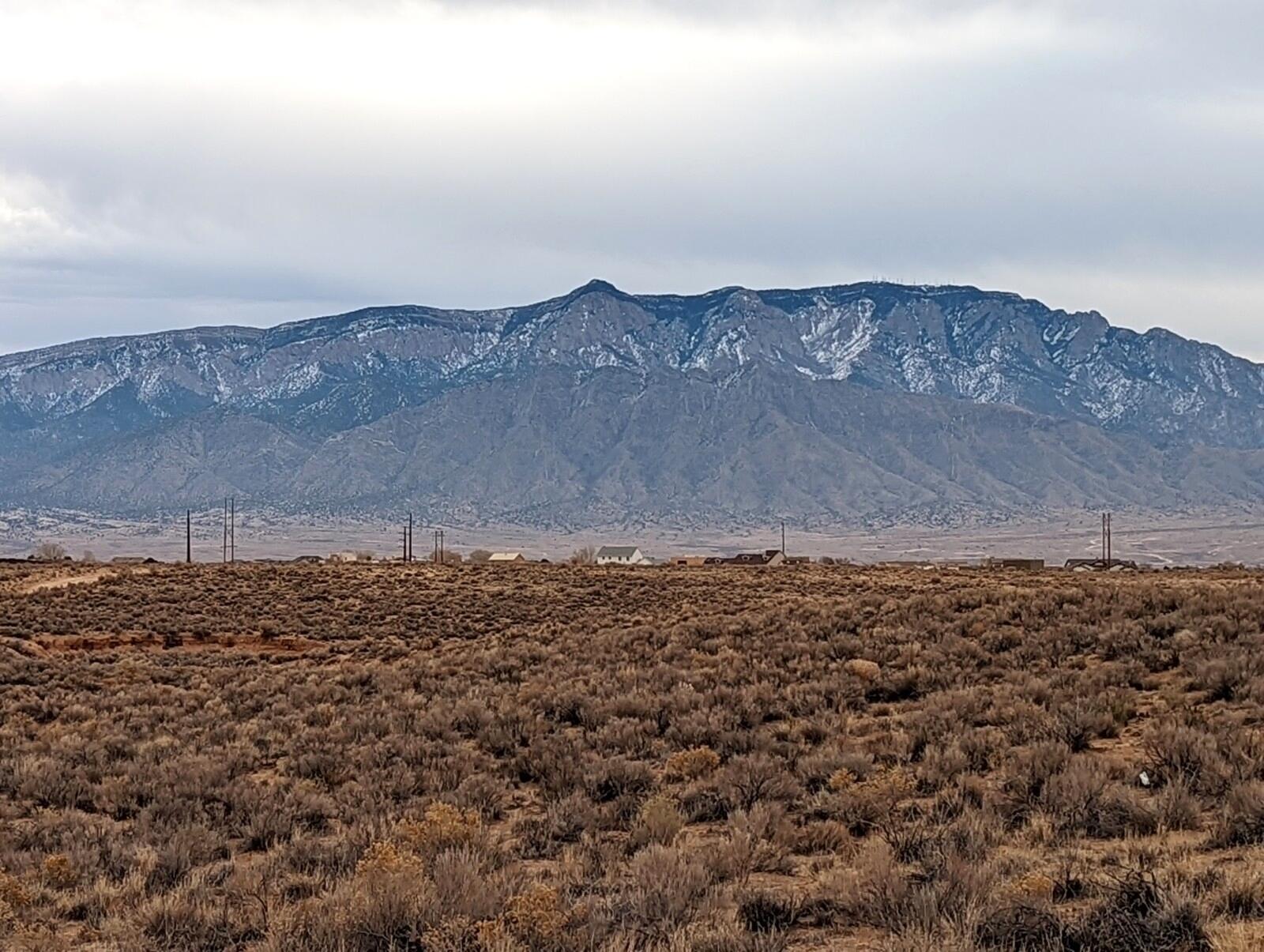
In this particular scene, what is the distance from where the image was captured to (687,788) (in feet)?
42.8

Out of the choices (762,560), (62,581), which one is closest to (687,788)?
(62,581)

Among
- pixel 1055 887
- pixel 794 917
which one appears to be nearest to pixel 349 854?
pixel 794 917

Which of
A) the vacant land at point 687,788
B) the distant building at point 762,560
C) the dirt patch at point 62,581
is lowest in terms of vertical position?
the distant building at point 762,560

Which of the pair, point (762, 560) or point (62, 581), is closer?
point (62, 581)

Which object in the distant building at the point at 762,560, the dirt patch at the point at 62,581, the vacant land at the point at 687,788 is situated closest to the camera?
the vacant land at the point at 687,788

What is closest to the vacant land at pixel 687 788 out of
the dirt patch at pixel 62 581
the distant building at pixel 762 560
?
the dirt patch at pixel 62 581

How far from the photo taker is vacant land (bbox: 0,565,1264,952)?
8086 mm

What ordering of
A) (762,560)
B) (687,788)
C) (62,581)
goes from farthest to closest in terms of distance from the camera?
(762,560), (62,581), (687,788)

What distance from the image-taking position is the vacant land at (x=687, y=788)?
809 centimetres

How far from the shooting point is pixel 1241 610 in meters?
20.6

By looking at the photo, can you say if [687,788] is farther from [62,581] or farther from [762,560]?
[762,560]

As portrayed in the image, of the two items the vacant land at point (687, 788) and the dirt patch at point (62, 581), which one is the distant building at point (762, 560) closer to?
the dirt patch at point (62, 581)

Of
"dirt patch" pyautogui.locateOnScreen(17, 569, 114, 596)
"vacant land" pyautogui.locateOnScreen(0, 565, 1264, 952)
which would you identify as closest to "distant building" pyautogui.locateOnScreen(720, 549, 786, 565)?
"dirt patch" pyautogui.locateOnScreen(17, 569, 114, 596)

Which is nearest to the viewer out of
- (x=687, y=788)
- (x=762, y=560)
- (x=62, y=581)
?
(x=687, y=788)
